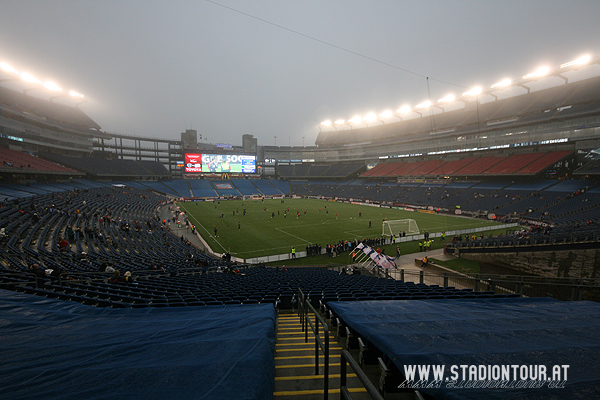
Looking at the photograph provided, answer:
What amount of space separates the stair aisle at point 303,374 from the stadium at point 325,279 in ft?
0.10

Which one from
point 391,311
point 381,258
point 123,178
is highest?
point 123,178

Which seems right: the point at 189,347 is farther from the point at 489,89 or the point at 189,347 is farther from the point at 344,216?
the point at 489,89

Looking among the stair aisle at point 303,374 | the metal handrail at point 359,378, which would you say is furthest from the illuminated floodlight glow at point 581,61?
the metal handrail at point 359,378

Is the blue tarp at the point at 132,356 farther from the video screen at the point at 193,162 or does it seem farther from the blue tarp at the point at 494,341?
the video screen at the point at 193,162

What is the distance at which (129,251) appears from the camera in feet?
59.7

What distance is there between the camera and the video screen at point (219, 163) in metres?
84.7

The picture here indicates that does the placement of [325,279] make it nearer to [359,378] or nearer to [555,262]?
[359,378]

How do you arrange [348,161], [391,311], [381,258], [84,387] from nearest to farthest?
1. [84,387]
2. [391,311]
3. [381,258]
4. [348,161]

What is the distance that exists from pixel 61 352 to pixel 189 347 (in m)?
1.38


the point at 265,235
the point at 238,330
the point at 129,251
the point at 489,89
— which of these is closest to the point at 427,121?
the point at 489,89

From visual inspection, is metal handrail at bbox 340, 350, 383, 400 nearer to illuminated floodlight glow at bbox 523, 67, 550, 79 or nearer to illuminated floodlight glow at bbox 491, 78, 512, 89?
illuminated floodlight glow at bbox 523, 67, 550, 79

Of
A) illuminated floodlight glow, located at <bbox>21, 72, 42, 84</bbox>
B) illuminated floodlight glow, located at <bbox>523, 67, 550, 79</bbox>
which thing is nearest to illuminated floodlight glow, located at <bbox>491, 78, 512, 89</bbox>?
illuminated floodlight glow, located at <bbox>523, 67, 550, 79</bbox>

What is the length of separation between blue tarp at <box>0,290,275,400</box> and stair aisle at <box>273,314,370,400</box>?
0.57m

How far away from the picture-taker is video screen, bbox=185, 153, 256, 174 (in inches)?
3334
